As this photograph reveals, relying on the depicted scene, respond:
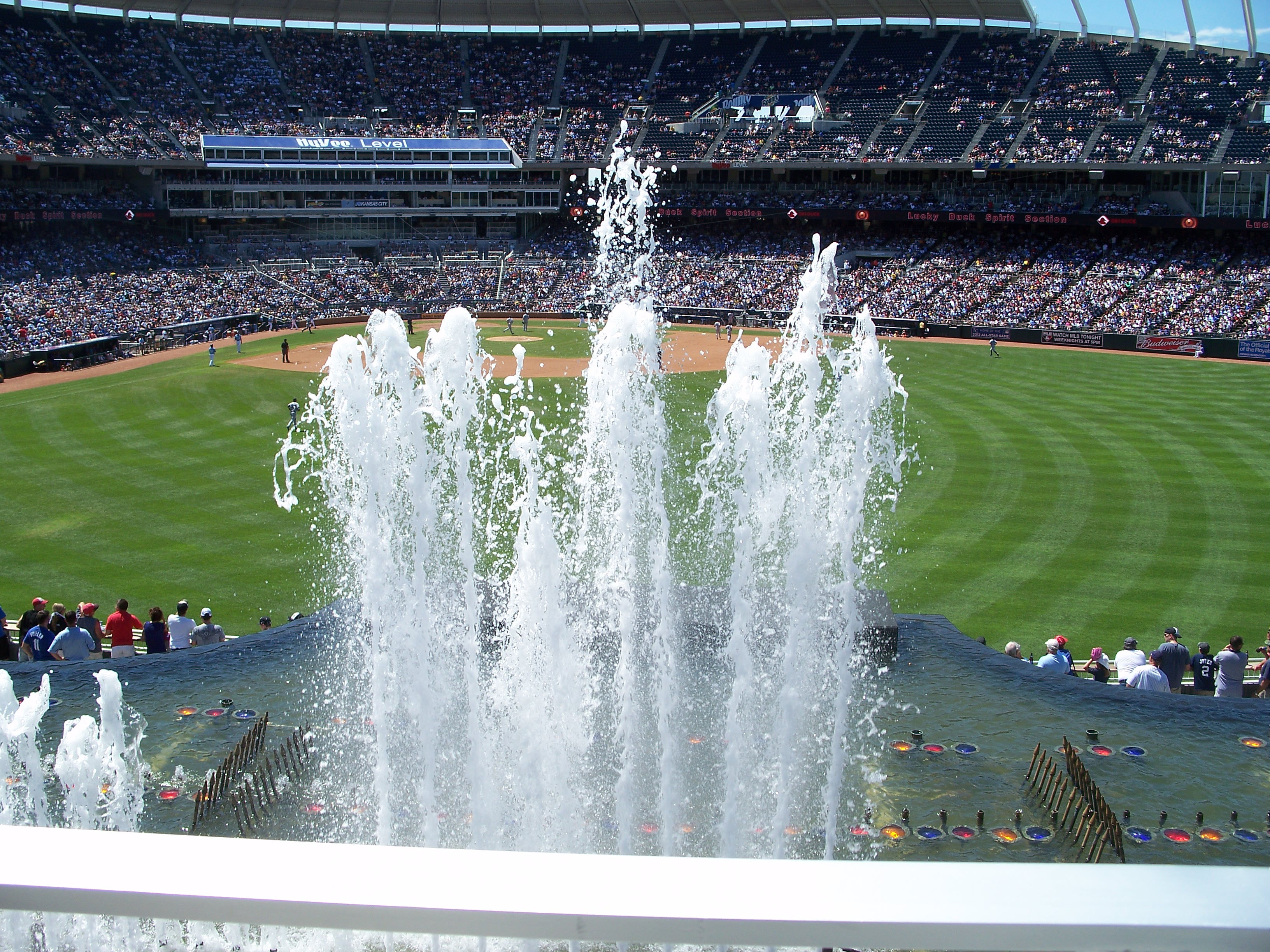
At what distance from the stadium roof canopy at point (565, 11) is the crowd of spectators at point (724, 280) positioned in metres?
18.3

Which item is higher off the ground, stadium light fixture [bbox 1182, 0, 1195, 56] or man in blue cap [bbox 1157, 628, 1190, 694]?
stadium light fixture [bbox 1182, 0, 1195, 56]

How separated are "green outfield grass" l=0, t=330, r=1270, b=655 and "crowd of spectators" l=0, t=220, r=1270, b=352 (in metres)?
11.1

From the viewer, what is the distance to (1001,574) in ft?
71.4

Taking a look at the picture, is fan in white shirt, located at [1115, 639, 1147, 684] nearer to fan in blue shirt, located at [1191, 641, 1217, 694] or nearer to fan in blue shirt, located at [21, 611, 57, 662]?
fan in blue shirt, located at [1191, 641, 1217, 694]

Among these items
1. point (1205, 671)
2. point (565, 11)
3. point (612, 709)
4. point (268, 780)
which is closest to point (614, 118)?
point (565, 11)

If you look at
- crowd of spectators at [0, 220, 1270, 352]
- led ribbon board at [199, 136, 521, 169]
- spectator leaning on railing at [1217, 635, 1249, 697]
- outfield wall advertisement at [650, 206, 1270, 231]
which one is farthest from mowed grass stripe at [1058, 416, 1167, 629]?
led ribbon board at [199, 136, 521, 169]

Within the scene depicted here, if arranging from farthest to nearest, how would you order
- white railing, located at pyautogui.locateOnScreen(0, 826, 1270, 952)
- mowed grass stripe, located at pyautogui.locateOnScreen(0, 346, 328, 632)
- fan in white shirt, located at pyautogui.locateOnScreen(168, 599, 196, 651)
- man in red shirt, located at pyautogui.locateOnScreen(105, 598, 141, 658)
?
1. mowed grass stripe, located at pyautogui.locateOnScreen(0, 346, 328, 632)
2. fan in white shirt, located at pyautogui.locateOnScreen(168, 599, 196, 651)
3. man in red shirt, located at pyautogui.locateOnScreen(105, 598, 141, 658)
4. white railing, located at pyautogui.locateOnScreen(0, 826, 1270, 952)

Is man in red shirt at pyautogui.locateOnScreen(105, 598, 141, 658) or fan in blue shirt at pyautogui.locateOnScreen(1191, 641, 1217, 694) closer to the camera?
fan in blue shirt at pyautogui.locateOnScreen(1191, 641, 1217, 694)

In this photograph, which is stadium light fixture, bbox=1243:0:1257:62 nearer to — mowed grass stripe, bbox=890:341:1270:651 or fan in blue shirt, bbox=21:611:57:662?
mowed grass stripe, bbox=890:341:1270:651

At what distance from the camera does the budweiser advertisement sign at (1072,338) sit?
51.8m

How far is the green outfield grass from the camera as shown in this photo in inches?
806

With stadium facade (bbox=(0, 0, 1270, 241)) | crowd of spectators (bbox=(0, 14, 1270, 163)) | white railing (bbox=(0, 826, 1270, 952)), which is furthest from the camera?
crowd of spectators (bbox=(0, 14, 1270, 163))

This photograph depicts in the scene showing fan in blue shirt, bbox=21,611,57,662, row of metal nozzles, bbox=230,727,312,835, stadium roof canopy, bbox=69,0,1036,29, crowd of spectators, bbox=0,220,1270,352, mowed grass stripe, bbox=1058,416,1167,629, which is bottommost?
row of metal nozzles, bbox=230,727,312,835

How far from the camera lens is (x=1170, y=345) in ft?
164
